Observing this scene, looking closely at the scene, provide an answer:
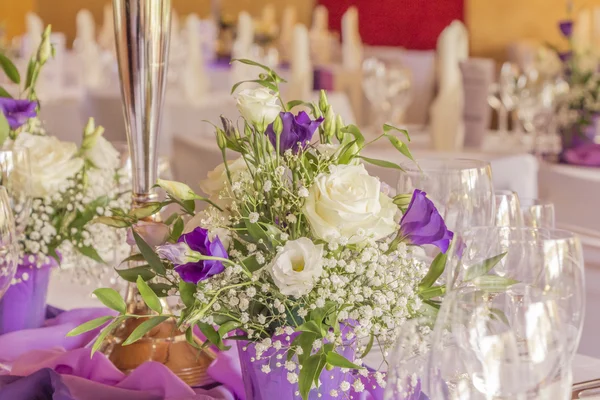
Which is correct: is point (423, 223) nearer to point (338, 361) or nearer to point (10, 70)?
point (338, 361)

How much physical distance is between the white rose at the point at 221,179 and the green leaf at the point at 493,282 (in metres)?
0.26

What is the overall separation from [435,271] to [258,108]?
227mm

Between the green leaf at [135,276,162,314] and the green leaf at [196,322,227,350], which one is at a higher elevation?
the green leaf at [135,276,162,314]

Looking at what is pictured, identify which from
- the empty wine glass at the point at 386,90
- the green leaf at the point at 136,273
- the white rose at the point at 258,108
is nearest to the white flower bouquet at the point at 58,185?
the green leaf at the point at 136,273

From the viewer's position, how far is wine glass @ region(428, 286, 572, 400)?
25.9 inches

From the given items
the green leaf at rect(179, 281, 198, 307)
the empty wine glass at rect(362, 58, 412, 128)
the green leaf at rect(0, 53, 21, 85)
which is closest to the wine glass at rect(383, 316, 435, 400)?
the green leaf at rect(179, 281, 198, 307)

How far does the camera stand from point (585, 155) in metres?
2.76

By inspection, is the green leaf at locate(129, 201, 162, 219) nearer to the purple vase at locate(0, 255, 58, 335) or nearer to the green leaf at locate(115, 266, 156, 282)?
the green leaf at locate(115, 266, 156, 282)

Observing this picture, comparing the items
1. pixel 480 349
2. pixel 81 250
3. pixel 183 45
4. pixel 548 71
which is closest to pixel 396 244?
pixel 480 349

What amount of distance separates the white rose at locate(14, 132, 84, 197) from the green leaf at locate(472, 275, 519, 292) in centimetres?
75

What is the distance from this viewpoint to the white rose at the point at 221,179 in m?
0.88

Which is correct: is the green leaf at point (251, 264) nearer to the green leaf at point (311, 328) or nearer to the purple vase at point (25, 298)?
the green leaf at point (311, 328)

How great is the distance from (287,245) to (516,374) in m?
0.23

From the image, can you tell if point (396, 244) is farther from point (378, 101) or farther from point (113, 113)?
point (113, 113)
